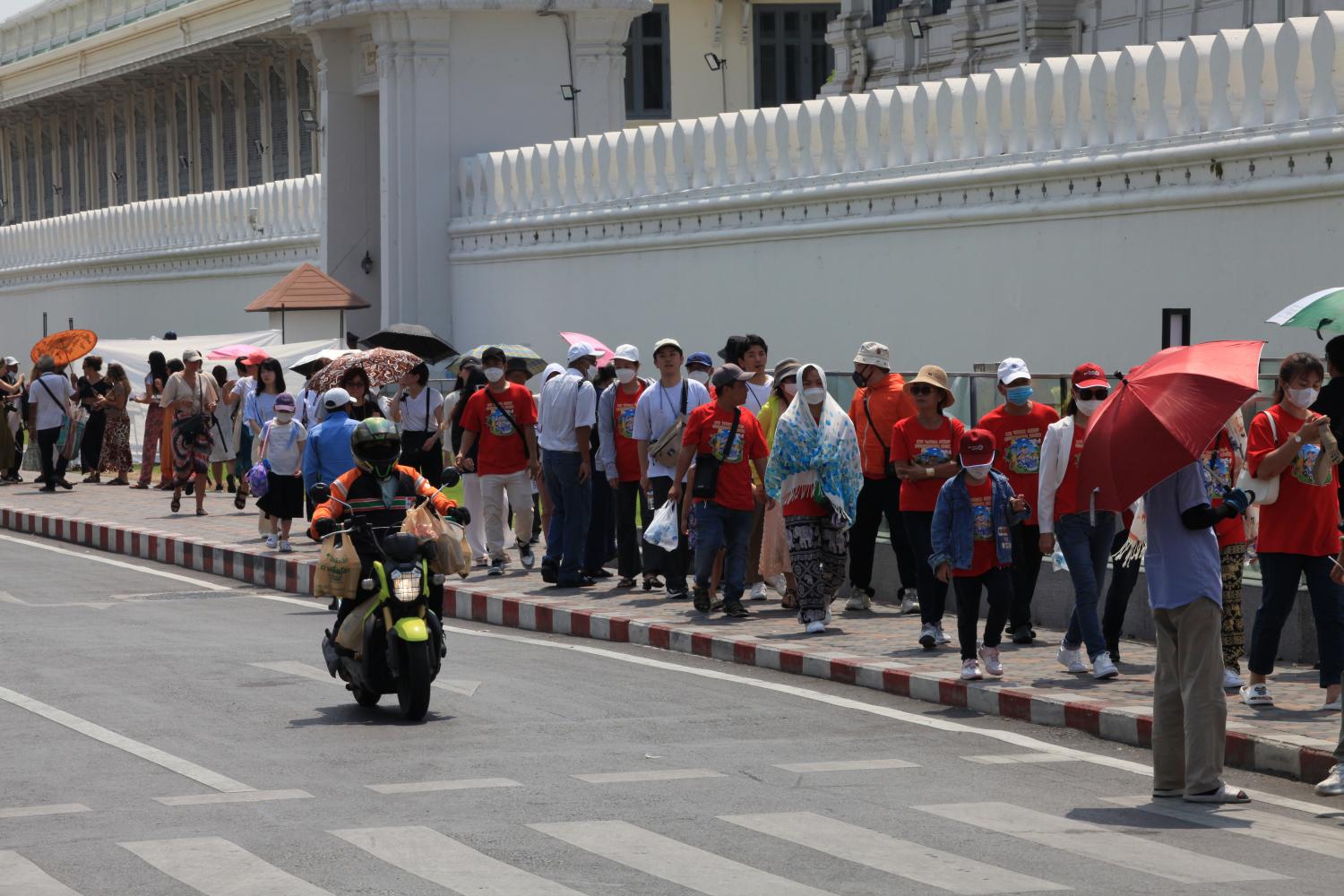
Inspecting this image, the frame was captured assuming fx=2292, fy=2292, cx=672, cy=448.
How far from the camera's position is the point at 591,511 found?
15773mm

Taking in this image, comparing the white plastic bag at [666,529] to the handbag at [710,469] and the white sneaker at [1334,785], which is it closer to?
the handbag at [710,469]

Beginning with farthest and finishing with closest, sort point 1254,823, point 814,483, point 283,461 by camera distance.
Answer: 1. point 283,461
2. point 814,483
3. point 1254,823

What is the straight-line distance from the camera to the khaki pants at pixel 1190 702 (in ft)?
27.8

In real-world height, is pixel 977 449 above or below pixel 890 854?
above

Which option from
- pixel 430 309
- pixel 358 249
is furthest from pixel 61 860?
pixel 358 249

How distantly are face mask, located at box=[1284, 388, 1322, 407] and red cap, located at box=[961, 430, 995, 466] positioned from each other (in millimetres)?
1576

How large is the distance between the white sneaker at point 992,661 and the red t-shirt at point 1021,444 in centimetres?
126

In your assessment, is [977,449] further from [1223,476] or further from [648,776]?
[648,776]

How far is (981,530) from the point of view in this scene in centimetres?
1114

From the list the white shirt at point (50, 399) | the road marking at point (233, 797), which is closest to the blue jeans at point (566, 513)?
the road marking at point (233, 797)

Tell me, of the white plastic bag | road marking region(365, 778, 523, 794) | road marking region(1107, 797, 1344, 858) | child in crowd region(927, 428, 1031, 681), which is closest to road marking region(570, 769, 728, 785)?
road marking region(365, 778, 523, 794)

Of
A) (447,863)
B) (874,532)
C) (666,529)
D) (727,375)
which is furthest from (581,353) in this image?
(447,863)

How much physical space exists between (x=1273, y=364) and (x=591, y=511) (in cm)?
516

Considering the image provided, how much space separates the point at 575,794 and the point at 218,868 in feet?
5.49
